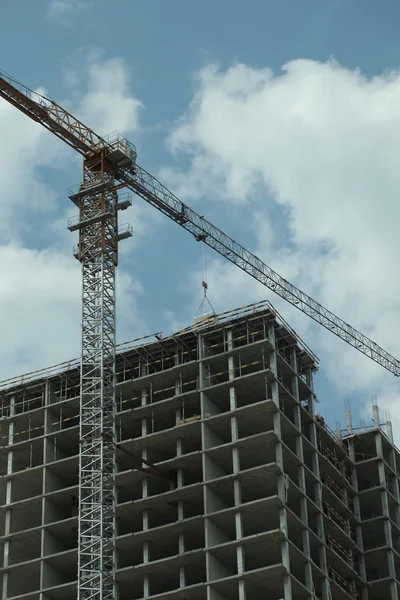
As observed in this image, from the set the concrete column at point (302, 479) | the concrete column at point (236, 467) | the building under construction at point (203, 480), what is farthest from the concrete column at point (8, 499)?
the concrete column at point (302, 479)

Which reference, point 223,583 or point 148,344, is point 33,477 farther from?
point 223,583

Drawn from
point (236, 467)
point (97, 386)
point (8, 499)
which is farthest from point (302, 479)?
point (8, 499)

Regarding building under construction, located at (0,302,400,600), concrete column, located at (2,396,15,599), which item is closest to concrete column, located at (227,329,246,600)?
A: building under construction, located at (0,302,400,600)

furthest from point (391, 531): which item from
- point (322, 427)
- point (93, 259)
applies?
point (93, 259)

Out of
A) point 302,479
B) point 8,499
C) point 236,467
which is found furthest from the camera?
point 8,499

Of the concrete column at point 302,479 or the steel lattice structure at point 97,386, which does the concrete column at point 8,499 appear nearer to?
the steel lattice structure at point 97,386

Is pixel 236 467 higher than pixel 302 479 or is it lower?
lower

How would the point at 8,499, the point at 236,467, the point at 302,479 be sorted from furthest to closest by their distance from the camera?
the point at 8,499
the point at 302,479
the point at 236,467

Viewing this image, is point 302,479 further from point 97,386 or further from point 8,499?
point 8,499

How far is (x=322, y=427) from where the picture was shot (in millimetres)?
133125

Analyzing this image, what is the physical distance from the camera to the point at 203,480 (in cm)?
11931

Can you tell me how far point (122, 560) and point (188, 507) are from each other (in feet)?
24.0

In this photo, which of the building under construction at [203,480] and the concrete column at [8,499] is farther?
the concrete column at [8,499]

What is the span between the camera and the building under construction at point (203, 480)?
116688 mm
